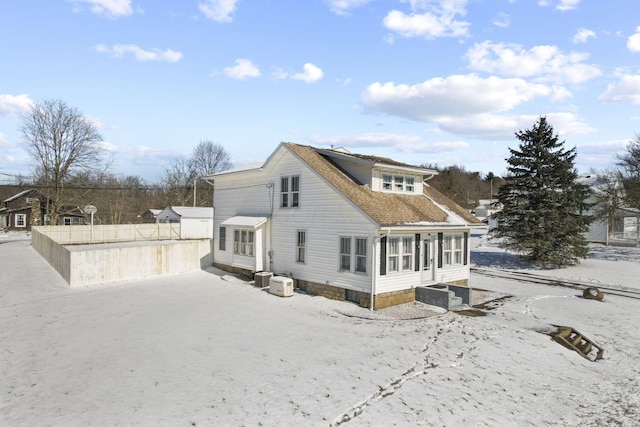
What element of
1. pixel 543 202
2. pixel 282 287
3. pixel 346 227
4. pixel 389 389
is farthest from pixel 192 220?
pixel 389 389

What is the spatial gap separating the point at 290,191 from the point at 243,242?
4462mm

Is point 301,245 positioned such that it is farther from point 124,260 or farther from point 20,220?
point 20,220

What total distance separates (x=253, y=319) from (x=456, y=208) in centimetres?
1242

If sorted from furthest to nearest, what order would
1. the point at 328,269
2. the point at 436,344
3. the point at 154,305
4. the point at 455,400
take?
the point at 328,269 < the point at 154,305 < the point at 436,344 < the point at 455,400

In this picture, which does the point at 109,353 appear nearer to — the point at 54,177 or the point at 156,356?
the point at 156,356

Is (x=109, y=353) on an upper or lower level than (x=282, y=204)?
lower

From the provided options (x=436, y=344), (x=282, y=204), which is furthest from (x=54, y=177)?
(x=436, y=344)

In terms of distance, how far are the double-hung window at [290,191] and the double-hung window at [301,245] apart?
142 cm

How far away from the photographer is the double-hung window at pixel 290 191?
18.1 m

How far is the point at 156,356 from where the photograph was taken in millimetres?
9523

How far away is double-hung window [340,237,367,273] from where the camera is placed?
590 inches

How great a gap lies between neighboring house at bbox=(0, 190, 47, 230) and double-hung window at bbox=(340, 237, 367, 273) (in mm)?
55884

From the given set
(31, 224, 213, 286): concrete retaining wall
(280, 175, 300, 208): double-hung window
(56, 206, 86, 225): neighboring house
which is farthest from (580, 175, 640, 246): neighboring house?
(56, 206, 86, 225): neighboring house

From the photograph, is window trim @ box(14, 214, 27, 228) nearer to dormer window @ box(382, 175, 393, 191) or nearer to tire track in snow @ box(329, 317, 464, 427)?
dormer window @ box(382, 175, 393, 191)
